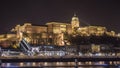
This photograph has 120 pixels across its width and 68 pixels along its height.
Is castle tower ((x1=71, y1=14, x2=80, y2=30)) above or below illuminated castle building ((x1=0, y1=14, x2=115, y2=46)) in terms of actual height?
above

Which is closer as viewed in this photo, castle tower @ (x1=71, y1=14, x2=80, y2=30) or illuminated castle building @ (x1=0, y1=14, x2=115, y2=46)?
illuminated castle building @ (x1=0, y1=14, x2=115, y2=46)

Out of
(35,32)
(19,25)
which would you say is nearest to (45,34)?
(35,32)

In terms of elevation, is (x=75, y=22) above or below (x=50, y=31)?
above

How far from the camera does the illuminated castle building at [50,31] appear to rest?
87431 millimetres

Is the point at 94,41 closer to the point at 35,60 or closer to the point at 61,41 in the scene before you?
the point at 61,41

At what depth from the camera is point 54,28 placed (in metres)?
96.9

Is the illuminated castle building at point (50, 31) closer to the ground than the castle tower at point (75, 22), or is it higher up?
closer to the ground

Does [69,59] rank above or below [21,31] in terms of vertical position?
below

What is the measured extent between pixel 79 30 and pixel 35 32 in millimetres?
13253

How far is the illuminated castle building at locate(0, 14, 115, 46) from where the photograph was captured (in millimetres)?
87431

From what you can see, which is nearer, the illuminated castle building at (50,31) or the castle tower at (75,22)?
the illuminated castle building at (50,31)

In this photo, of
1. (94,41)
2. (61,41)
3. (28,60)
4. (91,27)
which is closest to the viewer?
(28,60)

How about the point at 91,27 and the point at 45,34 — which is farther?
the point at 91,27

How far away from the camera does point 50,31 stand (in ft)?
311
